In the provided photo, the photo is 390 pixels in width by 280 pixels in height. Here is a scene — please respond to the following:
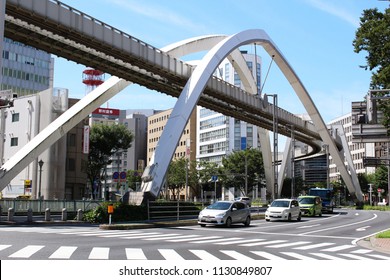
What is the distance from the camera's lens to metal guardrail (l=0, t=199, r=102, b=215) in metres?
33.1

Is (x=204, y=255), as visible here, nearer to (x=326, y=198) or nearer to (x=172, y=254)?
(x=172, y=254)

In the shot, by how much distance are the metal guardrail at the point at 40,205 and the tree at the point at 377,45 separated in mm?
21323

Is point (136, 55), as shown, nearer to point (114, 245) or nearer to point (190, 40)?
point (190, 40)

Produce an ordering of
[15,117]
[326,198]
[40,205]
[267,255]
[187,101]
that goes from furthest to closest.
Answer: [15,117] → [326,198] → [187,101] → [40,205] → [267,255]

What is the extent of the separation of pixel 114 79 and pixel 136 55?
1002 centimetres

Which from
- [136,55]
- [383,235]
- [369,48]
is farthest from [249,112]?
[383,235]

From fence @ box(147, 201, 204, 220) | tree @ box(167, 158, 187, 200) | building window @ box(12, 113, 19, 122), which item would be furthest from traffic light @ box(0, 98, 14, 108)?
tree @ box(167, 158, 187, 200)

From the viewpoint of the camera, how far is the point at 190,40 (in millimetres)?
50812

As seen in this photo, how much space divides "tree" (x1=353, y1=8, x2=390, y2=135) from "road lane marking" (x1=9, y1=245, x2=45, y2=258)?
21660mm

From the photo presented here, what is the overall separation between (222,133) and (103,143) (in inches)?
2631

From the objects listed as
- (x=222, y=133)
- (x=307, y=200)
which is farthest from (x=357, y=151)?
(x=307, y=200)

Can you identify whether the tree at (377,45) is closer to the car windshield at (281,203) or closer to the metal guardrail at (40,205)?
the car windshield at (281,203)

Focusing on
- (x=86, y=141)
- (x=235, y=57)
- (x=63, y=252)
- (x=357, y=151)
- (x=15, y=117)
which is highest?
(x=235, y=57)

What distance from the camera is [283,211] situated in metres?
34.3
